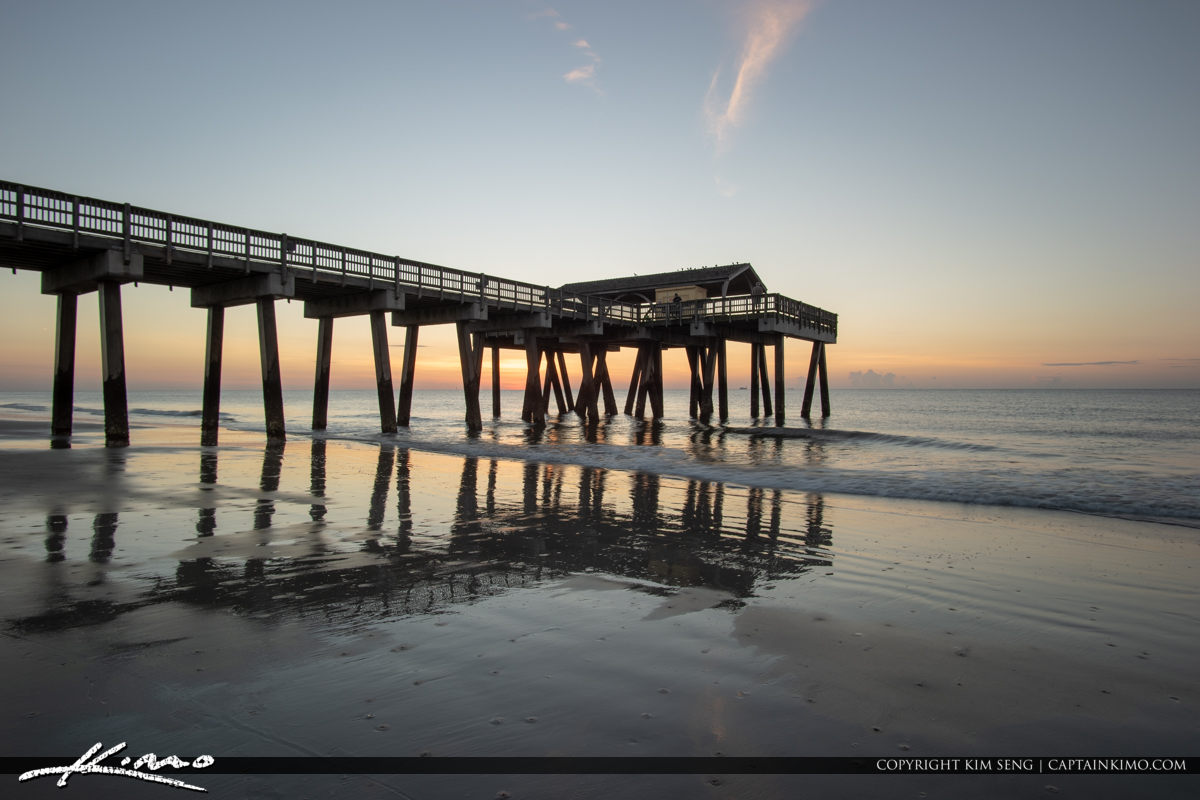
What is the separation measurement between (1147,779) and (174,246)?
68.3ft

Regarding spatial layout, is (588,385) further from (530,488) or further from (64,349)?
(530,488)

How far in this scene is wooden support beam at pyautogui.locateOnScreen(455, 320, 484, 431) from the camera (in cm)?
2694

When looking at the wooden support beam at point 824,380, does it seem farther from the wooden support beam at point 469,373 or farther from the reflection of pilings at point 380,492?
the reflection of pilings at point 380,492

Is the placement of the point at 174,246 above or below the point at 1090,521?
above

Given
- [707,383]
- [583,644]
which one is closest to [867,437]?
[707,383]

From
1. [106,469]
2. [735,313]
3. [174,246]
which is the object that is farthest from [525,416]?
[106,469]

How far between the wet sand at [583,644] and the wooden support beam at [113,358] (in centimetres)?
935

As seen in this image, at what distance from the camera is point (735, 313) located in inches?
1277

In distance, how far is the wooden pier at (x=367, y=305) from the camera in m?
16.3

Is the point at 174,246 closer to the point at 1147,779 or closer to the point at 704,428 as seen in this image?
the point at 1147,779

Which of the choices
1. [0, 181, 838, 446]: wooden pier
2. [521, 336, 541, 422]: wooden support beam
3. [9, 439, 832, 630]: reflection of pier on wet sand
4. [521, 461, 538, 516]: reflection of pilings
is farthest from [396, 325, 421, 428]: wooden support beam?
[9, 439, 832, 630]: reflection of pier on wet sand

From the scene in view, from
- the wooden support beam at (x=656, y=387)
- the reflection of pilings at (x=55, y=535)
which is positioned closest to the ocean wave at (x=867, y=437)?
the wooden support beam at (x=656, y=387)
